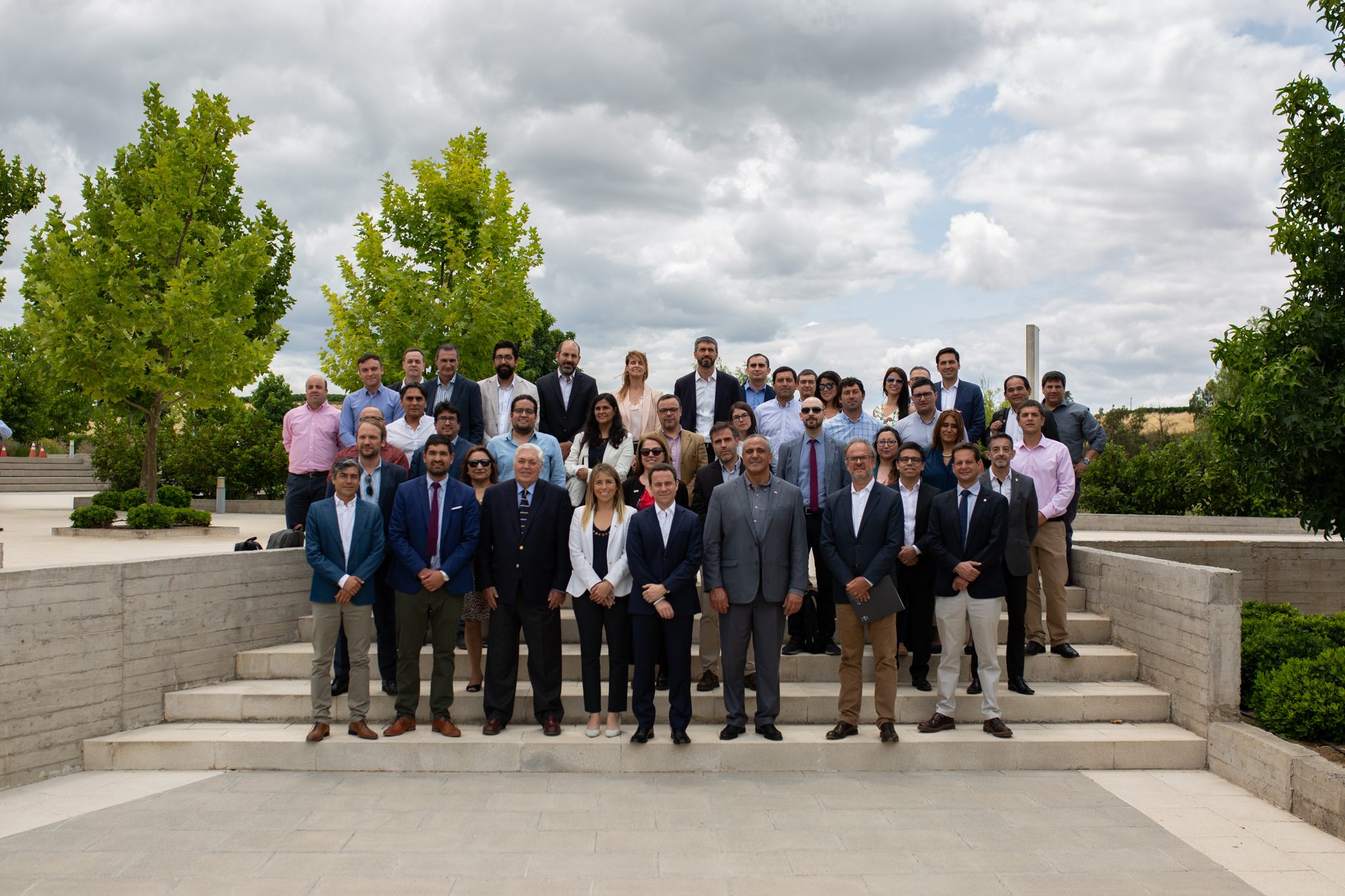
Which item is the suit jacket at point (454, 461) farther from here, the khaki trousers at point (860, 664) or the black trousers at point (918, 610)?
the black trousers at point (918, 610)

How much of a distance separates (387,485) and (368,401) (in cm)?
165

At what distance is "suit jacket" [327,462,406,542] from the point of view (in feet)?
20.4

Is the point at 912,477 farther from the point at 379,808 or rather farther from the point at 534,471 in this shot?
the point at 379,808

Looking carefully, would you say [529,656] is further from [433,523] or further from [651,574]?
[433,523]

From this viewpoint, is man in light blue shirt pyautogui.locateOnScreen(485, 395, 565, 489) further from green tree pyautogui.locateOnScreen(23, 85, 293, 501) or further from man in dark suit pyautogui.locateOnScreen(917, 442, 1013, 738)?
green tree pyautogui.locateOnScreen(23, 85, 293, 501)

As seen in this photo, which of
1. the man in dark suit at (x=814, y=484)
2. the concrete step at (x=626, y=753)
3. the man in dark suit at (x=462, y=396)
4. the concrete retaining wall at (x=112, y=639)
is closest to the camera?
the concrete retaining wall at (x=112, y=639)

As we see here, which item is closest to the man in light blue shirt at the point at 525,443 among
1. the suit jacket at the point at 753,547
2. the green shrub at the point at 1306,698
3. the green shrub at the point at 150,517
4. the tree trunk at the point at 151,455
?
the suit jacket at the point at 753,547

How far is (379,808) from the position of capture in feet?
16.5

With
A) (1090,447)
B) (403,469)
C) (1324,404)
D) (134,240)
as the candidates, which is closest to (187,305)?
(134,240)

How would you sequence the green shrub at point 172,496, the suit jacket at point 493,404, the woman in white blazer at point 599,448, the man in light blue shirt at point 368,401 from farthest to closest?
1. the green shrub at point 172,496
2. the suit jacket at point 493,404
3. the man in light blue shirt at point 368,401
4. the woman in white blazer at point 599,448

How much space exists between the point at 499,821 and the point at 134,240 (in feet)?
56.3

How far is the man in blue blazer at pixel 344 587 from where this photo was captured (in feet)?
19.0

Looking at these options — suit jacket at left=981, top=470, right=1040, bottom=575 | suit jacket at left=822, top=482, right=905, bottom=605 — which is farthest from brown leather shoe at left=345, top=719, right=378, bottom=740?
suit jacket at left=981, top=470, right=1040, bottom=575

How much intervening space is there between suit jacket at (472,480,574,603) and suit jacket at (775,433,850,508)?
192 centimetres
